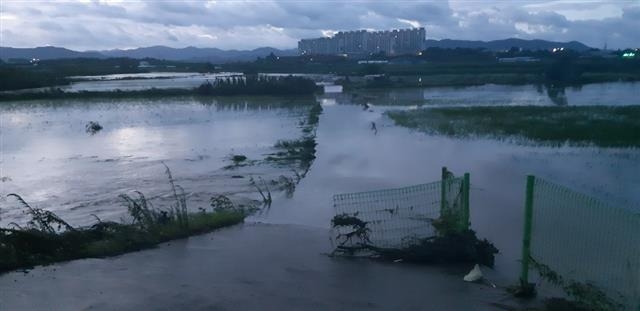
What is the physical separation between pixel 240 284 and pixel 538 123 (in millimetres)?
20666

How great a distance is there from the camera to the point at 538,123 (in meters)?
25.4

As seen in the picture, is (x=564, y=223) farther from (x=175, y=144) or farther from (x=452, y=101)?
(x=452, y=101)

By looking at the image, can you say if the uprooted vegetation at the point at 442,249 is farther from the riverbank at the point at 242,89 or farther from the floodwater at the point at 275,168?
the riverbank at the point at 242,89

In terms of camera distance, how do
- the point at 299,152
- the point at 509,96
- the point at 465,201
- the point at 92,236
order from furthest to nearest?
the point at 509,96
the point at 299,152
the point at 92,236
the point at 465,201

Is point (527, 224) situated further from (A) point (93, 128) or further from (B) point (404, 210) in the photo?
(A) point (93, 128)

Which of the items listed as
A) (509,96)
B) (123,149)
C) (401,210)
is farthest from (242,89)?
(401,210)

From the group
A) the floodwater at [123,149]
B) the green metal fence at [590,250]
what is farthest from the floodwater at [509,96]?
the green metal fence at [590,250]

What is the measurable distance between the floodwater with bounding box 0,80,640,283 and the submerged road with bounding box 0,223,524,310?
144cm

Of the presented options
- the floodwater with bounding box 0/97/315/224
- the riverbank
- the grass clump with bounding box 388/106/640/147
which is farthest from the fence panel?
the riverbank

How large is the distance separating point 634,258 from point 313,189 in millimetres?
8757

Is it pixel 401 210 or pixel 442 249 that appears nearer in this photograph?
pixel 442 249

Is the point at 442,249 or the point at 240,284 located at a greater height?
the point at 442,249

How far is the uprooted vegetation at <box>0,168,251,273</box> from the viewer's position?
8.27 meters

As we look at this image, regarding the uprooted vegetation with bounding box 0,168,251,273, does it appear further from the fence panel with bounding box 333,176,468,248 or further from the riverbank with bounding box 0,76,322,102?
the riverbank with bounding box 0,76,322,102
